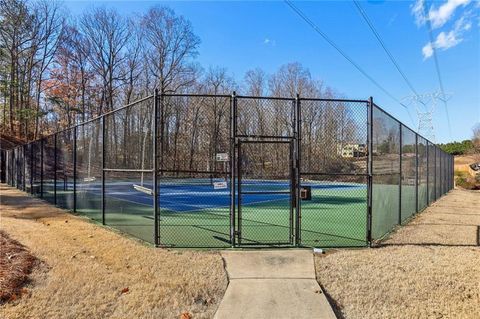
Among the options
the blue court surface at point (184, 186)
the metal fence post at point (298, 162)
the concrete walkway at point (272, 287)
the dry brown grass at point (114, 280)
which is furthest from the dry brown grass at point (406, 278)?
the blue court surface at point (184, 186)

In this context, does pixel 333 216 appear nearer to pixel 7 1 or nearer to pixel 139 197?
pixel 139 197

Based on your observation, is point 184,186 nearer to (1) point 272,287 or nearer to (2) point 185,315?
(1) point 272,287

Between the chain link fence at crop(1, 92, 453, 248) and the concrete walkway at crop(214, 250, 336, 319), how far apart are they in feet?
2.79

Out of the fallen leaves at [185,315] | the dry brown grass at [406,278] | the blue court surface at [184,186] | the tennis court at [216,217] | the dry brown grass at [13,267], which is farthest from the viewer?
the blue court surface at [184,186]

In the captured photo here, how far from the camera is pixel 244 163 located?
6.90 m

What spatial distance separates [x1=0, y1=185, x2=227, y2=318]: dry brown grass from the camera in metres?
4.11

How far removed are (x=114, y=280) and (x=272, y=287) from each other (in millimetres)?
2075

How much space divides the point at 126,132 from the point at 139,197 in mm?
4513

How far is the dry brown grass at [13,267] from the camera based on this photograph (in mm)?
4448

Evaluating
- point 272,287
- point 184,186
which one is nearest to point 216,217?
point 184,186

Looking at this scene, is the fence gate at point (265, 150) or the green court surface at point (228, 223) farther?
the green court surface at point (228, 223)

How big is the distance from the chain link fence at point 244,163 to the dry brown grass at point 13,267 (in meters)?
2.05

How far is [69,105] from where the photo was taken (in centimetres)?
4128

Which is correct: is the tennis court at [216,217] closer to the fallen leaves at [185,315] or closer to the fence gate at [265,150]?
the fence gate at [265,150]
